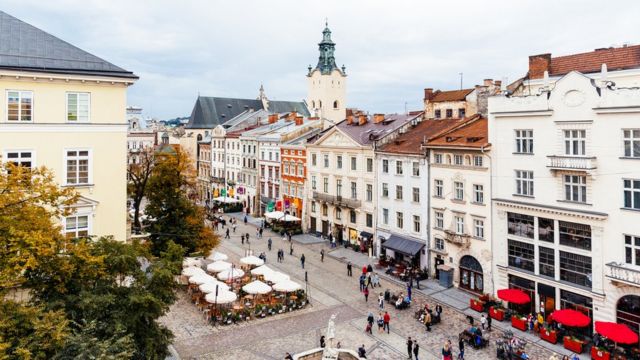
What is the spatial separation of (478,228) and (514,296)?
234 inches

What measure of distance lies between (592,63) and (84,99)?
34.1 m

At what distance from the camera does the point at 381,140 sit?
1703 inches

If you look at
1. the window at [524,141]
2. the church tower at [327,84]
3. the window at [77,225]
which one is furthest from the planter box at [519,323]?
the church tower at [327,84]

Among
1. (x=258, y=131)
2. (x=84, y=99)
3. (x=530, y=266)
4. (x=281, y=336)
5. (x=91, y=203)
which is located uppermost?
(x=258, y=131)

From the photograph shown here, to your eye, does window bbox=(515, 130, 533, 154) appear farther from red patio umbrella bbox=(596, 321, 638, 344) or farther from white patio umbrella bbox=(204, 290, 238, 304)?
white patio umbrella bbox=(204, 290, 238, 304)

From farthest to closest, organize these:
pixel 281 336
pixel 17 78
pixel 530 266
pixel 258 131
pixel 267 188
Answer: pixel 258 131 → pixel 267 188 → pixel 530 266 → pixel 281 336 → pixel 17 78

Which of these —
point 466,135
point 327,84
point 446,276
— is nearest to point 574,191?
point 466,135

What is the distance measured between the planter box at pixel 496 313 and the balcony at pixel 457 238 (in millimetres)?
5585

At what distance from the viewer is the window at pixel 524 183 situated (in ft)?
97.7

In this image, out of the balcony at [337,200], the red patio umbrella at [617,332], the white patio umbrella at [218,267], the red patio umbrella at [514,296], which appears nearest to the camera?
the red patio umbrella at [617,332]

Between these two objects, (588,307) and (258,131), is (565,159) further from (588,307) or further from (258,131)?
(258,131)

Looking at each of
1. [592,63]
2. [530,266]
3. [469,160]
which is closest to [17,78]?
[469,160]

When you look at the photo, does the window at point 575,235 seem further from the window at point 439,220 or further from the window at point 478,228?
the window at point 439,220

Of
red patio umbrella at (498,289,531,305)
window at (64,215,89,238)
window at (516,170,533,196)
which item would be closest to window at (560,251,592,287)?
red patio umbrella at (498,289,531,305)
